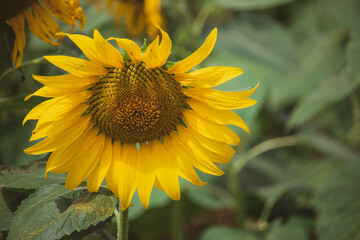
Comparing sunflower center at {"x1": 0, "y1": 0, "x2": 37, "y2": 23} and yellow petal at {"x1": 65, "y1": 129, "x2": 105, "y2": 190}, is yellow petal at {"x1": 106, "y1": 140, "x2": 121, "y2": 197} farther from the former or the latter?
sunflower center at {"x1": 0, "y1": 0, "x2": 37, "y2": 23}

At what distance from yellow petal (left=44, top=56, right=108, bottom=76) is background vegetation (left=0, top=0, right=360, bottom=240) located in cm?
14

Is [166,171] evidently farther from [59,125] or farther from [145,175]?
[59,125]

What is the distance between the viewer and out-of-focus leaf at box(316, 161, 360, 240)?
1011 mm

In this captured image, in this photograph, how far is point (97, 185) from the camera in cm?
53

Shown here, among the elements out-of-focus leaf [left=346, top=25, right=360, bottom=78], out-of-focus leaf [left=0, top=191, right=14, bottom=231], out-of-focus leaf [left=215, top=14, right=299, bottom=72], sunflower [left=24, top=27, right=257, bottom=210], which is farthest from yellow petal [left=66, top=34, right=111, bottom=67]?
out-of-focus leaf [left=215, top=14, right=299, bottom=72]

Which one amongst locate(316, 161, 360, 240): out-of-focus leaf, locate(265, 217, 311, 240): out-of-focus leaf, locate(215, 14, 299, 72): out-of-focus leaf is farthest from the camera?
locate(215, 14, 299, 72): out-of-focus leaf

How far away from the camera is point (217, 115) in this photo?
56 cm

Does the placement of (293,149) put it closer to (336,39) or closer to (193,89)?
(336,39)

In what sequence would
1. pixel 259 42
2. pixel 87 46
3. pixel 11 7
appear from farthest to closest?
pixel 259 42
pixel 11 7
pixel 87 46

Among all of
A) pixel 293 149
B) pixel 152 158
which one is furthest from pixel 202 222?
pixel 152 158

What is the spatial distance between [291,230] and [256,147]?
0.32 metres

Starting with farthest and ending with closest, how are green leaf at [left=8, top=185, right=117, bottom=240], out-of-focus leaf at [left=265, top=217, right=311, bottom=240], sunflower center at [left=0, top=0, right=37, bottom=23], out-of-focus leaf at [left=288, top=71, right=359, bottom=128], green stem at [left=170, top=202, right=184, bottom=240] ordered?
green stem at [left=170, top=202, right=184, bottom=240]
out-of-focus leaf at [left=288, top=71, right=359, bottom=128]
out-of-focus leaf at [left=265, top=217, right=311, bottom=240]
sunflower center at [left=0, top=0, right=37, bottom=23]
green leaf at [left=8, top=185, right=117, bottom=240]

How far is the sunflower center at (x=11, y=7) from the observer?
59cm

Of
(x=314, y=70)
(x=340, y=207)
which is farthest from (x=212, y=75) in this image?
(x=314, y=70)
